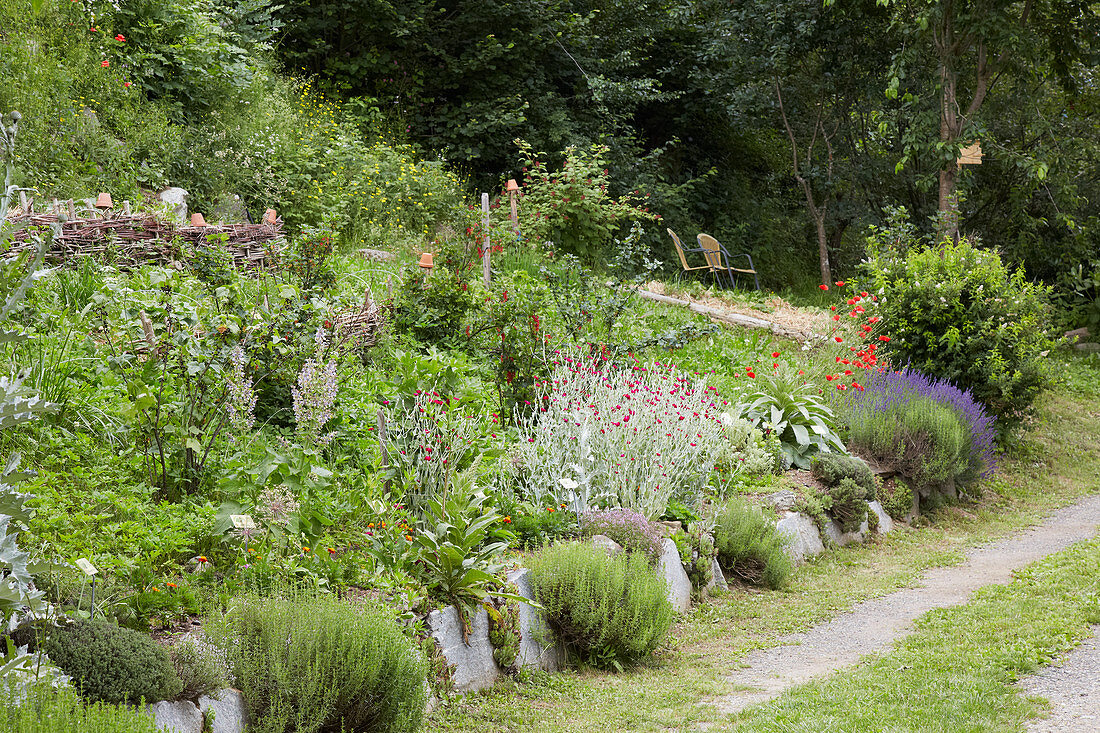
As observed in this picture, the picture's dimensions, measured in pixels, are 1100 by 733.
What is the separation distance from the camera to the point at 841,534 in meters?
5.97

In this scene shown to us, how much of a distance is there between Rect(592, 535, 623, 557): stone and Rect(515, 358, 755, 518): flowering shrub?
0.29 meters

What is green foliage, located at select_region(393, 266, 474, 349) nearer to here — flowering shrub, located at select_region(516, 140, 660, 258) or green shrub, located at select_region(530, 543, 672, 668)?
green shrub, located at select_region(530, 543, 672, 668)

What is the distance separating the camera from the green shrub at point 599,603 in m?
3.82

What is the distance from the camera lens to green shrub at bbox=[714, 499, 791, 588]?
5.05 metres

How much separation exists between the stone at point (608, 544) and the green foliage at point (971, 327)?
4.73 metres

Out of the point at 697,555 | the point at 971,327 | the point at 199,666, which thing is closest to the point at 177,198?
the point at 697,555

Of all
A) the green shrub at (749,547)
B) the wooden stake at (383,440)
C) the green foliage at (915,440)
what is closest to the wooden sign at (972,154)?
the green foliage at (915,440)

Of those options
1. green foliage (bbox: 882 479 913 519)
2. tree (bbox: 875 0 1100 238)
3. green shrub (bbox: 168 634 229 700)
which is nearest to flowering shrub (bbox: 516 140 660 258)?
tree (bbox: 875 0 1100 238)

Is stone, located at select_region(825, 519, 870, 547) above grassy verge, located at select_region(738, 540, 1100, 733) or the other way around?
the other way around

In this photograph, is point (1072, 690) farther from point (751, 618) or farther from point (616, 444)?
point (616, 444)

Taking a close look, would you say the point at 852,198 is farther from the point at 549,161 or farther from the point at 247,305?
the point at 247,305

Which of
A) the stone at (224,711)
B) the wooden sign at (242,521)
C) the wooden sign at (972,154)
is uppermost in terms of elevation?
the wooden sign at (972,154)

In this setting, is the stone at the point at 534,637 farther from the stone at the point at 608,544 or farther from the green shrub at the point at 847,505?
the green shrub at the point at 847,505

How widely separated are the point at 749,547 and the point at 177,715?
3.38 meters
